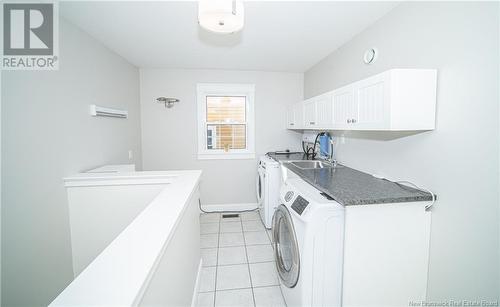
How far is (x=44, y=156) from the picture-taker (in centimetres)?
164

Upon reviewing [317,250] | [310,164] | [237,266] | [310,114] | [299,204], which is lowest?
[237,266]

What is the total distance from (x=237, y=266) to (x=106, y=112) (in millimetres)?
2235

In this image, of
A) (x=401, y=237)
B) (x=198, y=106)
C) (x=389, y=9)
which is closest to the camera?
(x=401, y=237)

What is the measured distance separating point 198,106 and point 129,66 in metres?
1.12

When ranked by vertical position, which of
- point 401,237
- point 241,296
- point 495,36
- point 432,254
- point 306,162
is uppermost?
point 495,36

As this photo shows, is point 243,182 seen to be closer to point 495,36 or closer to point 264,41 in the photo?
point 264,41

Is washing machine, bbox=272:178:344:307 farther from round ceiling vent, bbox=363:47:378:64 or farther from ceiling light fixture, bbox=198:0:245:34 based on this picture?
round ceiling vent, bbox=363:47:378:64

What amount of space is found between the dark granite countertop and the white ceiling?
1451mm

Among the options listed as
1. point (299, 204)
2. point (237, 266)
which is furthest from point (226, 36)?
point (237, 266)

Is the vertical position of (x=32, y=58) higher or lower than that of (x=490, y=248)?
higher

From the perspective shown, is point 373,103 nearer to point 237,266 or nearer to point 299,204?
point 299,204

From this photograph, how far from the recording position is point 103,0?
167 cm

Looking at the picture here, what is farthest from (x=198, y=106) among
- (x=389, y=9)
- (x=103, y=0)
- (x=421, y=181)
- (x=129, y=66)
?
(x=421, y=181)

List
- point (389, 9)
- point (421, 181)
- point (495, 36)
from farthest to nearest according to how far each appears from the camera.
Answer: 1. point (389, 9)
2. point (421, 181)
3. point (495, 36)
